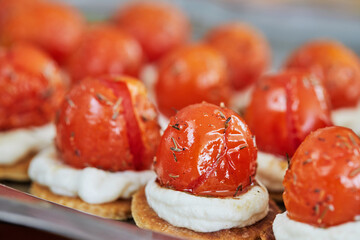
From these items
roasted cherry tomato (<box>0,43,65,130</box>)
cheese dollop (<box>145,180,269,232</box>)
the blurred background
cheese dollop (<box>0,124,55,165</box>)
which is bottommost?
the blurred background

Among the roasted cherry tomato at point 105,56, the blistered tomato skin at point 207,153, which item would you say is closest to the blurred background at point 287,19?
the roasted cherry tomato at point 105,56

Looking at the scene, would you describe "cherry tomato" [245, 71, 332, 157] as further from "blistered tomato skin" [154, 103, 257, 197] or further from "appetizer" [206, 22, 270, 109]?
"appetizer" [206, 22, 270, 109]

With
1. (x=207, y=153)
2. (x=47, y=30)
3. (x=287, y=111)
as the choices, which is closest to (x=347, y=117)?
(x=287, y=111)

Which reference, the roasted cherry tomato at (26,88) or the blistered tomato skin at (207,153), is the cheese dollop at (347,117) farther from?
the roasted cherry tomato at (26,88)

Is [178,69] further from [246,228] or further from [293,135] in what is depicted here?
[246,228]

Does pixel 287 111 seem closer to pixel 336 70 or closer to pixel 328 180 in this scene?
pixel 328 180

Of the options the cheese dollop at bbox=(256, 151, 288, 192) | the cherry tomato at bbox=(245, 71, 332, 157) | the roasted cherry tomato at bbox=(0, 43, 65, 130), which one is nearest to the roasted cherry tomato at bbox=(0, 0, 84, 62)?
the roasted cherry tomato at bbox=(0, 43, 65, 130)

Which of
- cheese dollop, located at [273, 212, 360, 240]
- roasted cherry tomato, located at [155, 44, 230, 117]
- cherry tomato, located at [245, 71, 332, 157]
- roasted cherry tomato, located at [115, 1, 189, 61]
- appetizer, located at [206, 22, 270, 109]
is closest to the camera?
cheese dollop, located at [273, 212, 360, 240]
